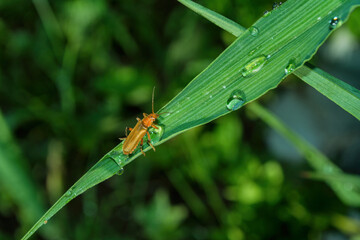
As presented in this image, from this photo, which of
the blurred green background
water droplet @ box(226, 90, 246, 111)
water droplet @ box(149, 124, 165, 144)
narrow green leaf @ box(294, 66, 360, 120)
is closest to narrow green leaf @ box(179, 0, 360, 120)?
narrow green leaf @ box(294, 66, 360, 120)

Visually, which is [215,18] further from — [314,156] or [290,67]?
[314,156]

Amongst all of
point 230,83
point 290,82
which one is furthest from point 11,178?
point 290,82

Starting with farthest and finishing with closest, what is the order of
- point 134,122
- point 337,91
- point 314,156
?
point 134,122 < point 314,156 < point 337,91

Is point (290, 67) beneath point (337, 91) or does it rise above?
above

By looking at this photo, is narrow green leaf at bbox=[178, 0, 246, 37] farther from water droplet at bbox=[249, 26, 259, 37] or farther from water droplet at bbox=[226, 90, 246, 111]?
water droplet at bbox=[226, 90, 246, 111]

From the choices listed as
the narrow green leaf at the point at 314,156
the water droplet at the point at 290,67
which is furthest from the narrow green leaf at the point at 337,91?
the narrow green leaf at the point at 314,156

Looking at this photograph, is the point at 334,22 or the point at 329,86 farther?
the point at 329,86

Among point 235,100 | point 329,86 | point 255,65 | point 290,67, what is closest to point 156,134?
point 235,100
